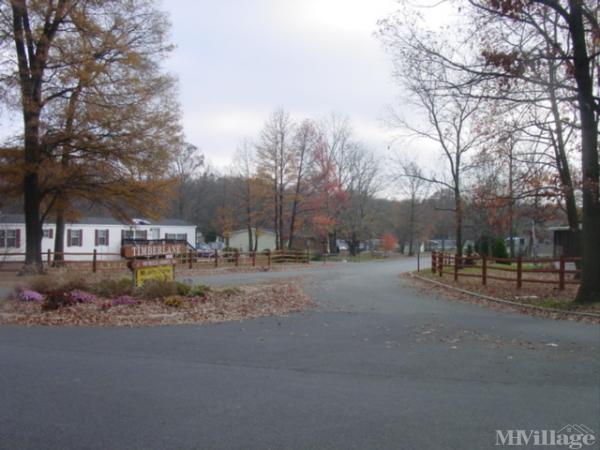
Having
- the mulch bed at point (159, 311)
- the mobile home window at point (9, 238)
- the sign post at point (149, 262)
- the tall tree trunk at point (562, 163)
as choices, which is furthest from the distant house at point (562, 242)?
the mobile home window at point (9, 238)

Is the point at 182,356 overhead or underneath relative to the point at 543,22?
underneath

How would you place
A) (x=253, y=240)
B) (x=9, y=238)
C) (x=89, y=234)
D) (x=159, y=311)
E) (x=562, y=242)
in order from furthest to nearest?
(x=253, y=240) < (x=89, y=234) < (x=562, y=242) < (x=9, y=238) < (x=159, y=311)

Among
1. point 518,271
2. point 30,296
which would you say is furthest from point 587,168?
point 30,296

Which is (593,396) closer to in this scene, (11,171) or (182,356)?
(182,356)

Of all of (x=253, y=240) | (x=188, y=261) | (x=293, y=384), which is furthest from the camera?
(x=253, y=240)

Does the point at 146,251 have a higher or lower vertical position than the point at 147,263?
higher

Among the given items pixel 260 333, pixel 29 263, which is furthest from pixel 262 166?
pixel 260 333

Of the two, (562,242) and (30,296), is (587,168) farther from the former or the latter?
(562,242)

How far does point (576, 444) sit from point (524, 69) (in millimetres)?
11103

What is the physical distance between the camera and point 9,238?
131 ft

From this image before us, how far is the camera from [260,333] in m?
10.2

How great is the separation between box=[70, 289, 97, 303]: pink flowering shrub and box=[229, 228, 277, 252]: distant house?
47.9 m

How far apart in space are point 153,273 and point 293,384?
9.89 m

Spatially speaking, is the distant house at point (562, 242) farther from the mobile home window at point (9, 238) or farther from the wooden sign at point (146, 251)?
the mobile home window at point (9, 238)
